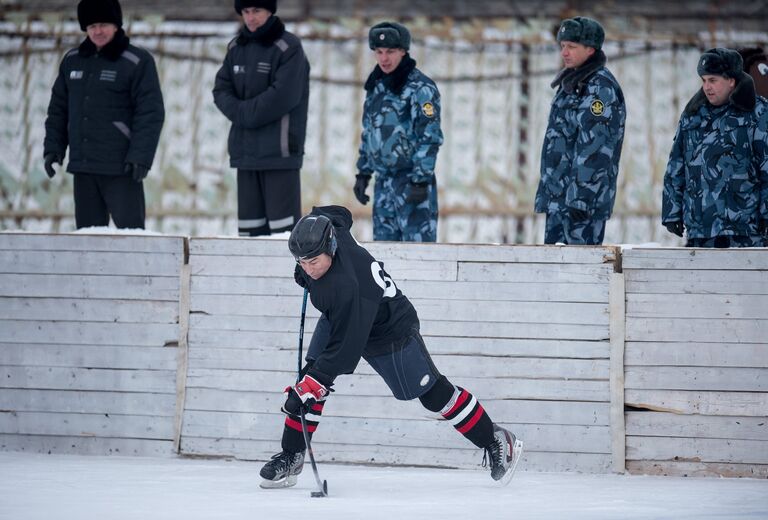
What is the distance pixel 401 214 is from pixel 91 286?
1782 millimetres

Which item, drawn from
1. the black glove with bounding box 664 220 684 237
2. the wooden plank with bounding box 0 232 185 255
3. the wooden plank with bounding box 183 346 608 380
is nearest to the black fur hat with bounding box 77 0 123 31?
the wooden plank with bounding box 0 232 185 255

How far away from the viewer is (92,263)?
661cm

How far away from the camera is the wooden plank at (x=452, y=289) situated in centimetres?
629

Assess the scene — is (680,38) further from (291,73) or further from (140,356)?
(140,356)

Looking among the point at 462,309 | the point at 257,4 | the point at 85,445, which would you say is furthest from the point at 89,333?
the point at 257,4

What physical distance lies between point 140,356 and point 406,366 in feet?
5.63

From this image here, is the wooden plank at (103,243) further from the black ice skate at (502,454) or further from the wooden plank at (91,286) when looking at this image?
the black ice skate at (502,454)

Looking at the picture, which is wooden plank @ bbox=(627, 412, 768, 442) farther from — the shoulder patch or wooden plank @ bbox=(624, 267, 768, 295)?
the shoulder patch

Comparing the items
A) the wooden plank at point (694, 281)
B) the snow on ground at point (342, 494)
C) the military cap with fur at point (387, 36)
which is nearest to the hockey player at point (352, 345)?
the snow on ground at point (342, 494)

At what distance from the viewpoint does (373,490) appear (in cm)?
559

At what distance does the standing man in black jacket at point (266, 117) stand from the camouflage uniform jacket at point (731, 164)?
7.48ft

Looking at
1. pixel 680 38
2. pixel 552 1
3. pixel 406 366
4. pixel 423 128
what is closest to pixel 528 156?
pixel 680 38

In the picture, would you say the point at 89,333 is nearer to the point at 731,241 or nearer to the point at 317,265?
the point at 317,265

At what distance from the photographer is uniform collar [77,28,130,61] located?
726 centimetres
